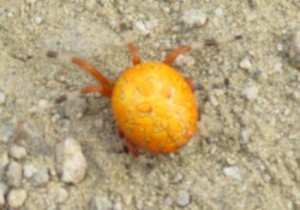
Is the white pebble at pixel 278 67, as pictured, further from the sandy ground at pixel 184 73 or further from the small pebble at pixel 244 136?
the small pebble at pixel 244 136

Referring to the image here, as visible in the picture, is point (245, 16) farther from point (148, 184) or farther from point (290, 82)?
point (148, 184)

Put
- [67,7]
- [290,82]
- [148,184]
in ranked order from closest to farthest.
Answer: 1. [148,184]
2. [290,82]
3. [67,7]

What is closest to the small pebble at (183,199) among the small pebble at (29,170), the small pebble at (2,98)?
the small pebble at (29,170)

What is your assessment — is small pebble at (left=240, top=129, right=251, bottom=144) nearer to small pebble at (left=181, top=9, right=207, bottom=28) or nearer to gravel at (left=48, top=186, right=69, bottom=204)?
small pebble at (left=181, top=9, right=207, bottom=28)

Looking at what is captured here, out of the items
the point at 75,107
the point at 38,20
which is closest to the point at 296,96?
the point at 75,107

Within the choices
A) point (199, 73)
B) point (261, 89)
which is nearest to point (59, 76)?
point (199, 73)

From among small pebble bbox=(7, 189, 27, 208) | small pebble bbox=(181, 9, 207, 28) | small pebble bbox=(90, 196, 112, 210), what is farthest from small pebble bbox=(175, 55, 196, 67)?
small pebble bbox=(7, 189, 27, 208)

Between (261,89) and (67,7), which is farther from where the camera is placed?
(67,7)
